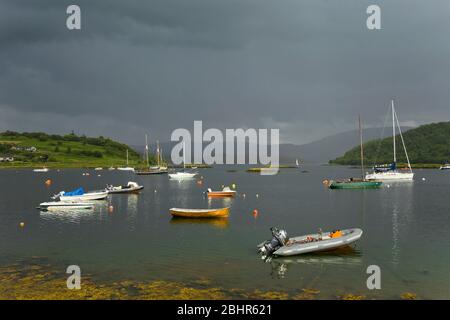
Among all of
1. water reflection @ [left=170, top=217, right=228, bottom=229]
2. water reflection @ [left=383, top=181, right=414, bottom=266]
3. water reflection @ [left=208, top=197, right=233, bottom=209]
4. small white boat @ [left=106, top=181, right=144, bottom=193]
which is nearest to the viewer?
water reflection @ [left=383, top=181, right=414, bottom=266]

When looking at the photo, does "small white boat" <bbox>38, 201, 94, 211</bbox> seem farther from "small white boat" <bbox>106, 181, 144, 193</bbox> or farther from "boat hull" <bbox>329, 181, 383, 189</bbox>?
"boat hull" <bbox>329, 181, 383, 189</bbox>

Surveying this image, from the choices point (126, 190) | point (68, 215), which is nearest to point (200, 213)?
point (68, 215)

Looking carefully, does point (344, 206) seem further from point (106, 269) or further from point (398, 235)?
point (106, 269)

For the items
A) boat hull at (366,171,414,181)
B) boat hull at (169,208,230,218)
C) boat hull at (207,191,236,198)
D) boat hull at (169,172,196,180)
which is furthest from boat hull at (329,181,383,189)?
boat hull at (169,172,196,180)

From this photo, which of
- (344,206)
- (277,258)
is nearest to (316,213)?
(344,206)

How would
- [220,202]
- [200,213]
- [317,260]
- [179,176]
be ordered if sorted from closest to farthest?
[317,260] < [200,213] < [220,202] < [179,176]

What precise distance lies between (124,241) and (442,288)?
32.3 m

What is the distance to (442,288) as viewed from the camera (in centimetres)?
2808

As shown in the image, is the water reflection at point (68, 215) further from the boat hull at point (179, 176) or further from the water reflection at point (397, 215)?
the boat hull at point (179, 176)

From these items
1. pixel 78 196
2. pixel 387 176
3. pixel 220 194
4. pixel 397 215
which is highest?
pixel 387 176

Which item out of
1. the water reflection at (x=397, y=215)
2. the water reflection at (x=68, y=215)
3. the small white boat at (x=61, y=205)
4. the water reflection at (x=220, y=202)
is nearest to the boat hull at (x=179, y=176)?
the water reflection at (x=220, y=202)

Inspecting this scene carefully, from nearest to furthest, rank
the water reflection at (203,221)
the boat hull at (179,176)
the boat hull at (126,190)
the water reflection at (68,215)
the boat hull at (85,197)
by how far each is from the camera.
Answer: the water reflection at (203,221) → the water reflection at (68,215) → the boat hull at (85,197) → the boat hull at (126,190) → the boat hull at (179,176)

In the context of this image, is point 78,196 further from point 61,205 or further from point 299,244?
point 299,244
